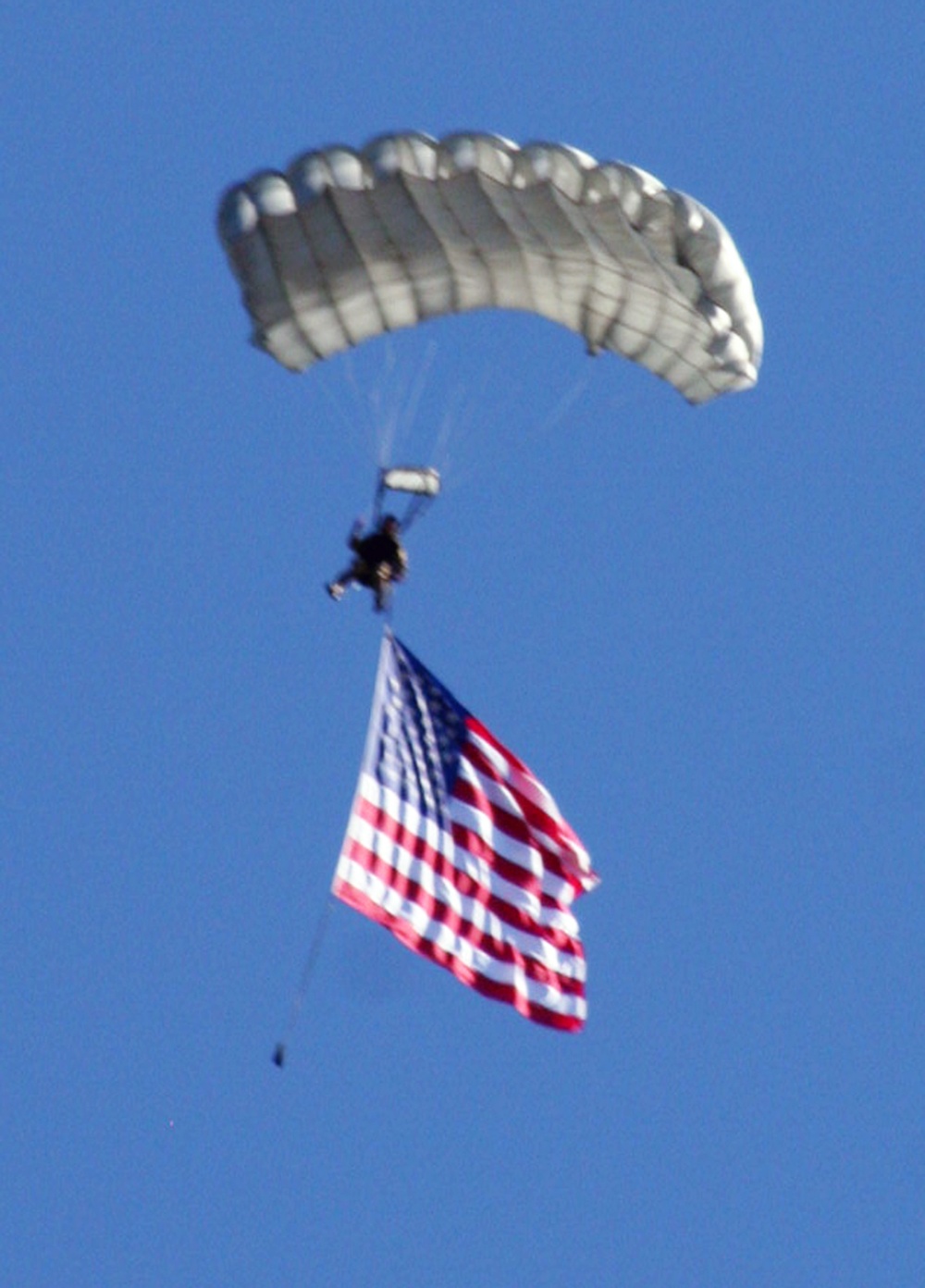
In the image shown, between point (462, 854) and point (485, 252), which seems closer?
point (485, 252)

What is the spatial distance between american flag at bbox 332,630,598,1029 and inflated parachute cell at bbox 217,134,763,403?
2997 millimetres

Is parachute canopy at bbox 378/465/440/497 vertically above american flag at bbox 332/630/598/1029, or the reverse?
parachute canopy at bbox 378/465/440/497

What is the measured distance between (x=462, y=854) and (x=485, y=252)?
17.2 ft

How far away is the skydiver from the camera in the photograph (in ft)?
113

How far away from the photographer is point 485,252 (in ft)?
108

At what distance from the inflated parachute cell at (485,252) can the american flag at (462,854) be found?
3.00 metres

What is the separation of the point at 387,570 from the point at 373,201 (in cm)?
351

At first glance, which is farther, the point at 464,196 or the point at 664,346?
the point at 664,346

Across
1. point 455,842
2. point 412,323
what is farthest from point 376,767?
point 412,323

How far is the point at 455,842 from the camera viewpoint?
113ft

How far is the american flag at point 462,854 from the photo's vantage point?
33281 mm

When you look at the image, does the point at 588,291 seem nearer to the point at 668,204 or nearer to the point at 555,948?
the point at 668,204

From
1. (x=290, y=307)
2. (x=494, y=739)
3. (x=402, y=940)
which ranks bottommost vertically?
(x=402, y=940)

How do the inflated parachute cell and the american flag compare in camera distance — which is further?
the american flag
